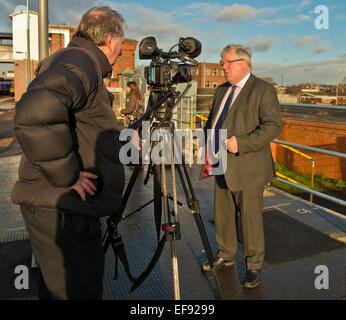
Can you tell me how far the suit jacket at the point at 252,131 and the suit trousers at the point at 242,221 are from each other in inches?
5.1

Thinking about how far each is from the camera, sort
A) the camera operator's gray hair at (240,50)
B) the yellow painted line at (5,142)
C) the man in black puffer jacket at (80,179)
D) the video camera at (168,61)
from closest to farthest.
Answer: the man in black puffer jacket at (80,179)
the video camera at (168,61)
the camera operator's gray hair at (240,50)
the yellow painted line at (5,142)

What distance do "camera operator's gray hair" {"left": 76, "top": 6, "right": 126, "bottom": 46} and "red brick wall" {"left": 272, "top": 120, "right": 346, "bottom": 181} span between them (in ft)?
37.2

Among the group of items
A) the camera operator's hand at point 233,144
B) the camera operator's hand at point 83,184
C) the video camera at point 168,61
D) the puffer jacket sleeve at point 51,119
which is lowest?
the camera operator's hand at point 83,184

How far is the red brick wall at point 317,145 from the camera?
12688mm

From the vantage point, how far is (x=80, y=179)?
174 centimetres

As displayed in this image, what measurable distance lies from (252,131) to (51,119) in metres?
1.82

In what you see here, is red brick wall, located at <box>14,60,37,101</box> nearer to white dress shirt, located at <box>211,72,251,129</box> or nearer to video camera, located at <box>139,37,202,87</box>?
white dress shirt, located at <box>211,72,251,129</box>

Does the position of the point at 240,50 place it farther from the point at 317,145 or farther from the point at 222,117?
the point at 317,145

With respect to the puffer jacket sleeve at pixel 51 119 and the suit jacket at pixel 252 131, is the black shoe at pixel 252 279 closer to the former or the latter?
the suit jacket at pixel 252 131

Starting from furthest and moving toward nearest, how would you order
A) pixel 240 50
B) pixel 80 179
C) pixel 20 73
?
1. pixel 20 73
2. pixel 240 50
3. pixel 80 179

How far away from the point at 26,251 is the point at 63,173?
2125 millimetres

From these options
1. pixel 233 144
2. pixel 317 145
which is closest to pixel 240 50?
pixel 233 144

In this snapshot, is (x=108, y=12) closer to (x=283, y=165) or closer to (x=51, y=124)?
(x=51, y=124)

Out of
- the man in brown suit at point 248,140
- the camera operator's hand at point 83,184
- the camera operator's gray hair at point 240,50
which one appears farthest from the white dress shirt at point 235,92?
the camera operator's hand at point 83,184
